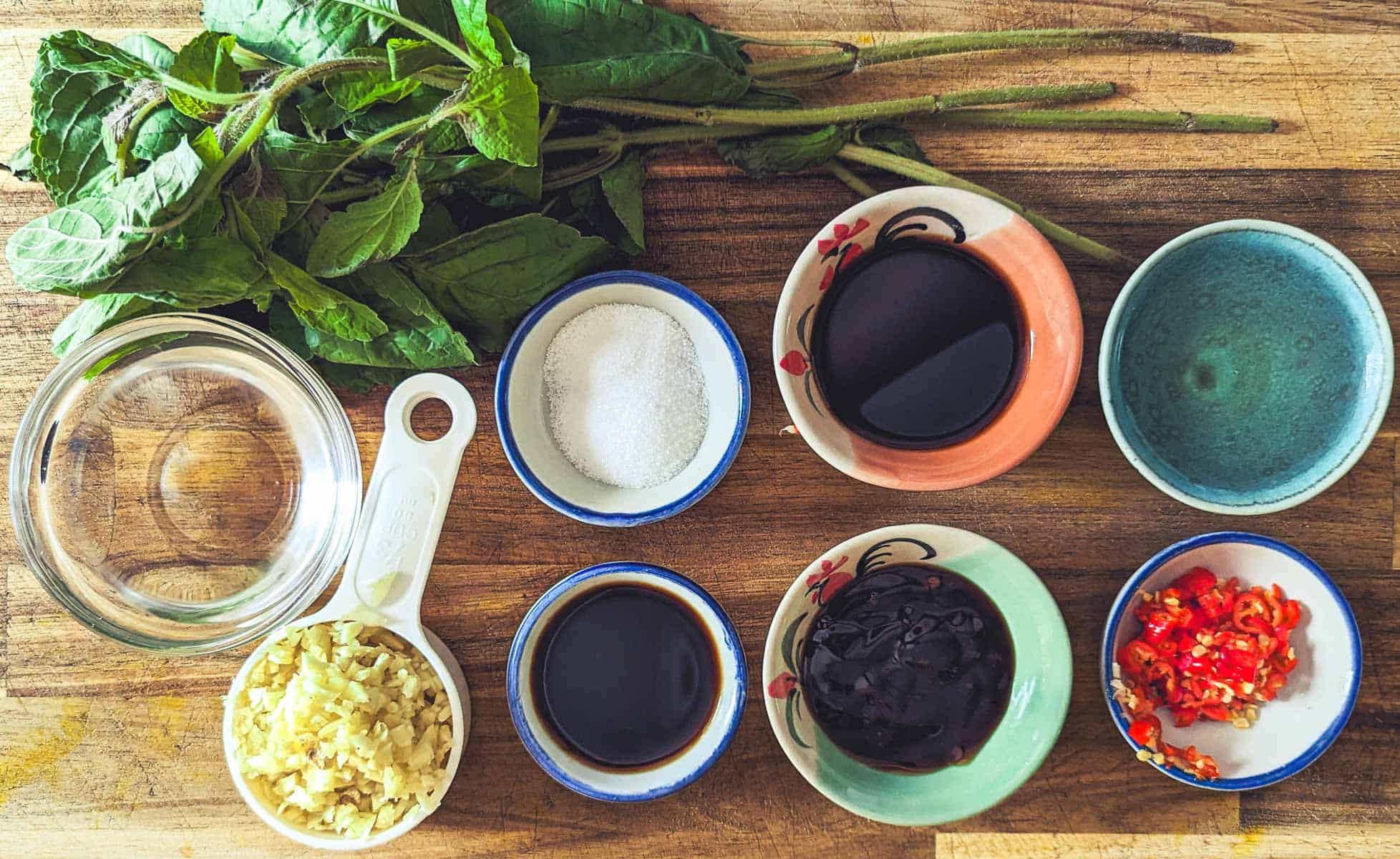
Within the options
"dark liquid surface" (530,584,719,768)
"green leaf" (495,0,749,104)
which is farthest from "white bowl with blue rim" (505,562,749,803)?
"green leaf" (495,0,749,104)

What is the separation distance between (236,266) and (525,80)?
0.30m

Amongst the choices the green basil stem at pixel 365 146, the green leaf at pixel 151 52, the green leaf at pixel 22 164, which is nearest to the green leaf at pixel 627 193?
the green basil stem at pixel 365 146

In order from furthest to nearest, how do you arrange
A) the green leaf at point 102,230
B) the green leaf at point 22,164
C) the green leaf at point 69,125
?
the green leaf at point 22,164 < the green leaf at point 69,125 < the green leaf at point 102,230

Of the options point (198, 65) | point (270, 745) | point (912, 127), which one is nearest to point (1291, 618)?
point (912, 127)

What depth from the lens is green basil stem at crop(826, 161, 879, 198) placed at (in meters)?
1.05

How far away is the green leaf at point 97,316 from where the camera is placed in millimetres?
925

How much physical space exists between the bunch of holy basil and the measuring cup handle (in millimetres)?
58

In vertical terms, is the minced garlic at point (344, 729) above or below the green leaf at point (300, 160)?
below

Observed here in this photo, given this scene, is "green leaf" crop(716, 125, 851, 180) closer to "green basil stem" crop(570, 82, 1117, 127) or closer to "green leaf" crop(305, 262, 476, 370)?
"green basil stem" crop(570, 82, 1117, 127)

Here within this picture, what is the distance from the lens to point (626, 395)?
1.02 m

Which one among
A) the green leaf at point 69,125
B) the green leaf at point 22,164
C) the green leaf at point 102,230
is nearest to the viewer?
the green leaf at point 102,230

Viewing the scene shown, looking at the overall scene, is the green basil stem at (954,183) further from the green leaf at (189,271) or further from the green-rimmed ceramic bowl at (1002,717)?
the green leaf at (189,271)

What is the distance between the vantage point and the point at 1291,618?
101 centimetres

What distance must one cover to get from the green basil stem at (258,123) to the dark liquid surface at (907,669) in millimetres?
713
